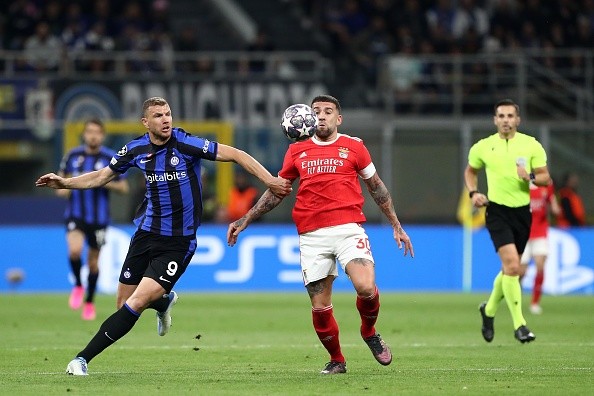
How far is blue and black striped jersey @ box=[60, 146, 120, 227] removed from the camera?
16.9 metres

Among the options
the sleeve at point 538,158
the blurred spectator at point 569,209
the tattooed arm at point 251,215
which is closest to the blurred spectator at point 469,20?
the blurred spectator at point 569,209

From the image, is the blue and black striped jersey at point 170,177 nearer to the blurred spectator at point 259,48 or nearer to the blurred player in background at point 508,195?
the blurred player in background at point 508,195

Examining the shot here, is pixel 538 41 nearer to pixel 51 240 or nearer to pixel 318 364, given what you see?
pixel 51 240

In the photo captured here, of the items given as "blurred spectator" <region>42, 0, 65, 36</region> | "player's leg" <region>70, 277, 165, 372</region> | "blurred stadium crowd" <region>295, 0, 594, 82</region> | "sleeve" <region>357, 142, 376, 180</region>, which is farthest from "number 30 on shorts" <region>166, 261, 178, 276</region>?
"blurred stadium crowd" <region>295, 0, 594, 82</region>

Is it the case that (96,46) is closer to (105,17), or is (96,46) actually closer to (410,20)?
(105,17)

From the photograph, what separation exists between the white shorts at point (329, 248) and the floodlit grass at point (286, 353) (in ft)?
2.82

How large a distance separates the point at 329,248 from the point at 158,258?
4.51ft

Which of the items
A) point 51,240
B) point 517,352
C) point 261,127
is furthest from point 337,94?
point 517,352

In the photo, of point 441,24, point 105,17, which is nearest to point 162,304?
point 105,17

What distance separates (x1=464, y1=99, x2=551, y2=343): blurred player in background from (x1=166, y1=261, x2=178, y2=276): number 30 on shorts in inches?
155

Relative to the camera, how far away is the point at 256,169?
1003 cm

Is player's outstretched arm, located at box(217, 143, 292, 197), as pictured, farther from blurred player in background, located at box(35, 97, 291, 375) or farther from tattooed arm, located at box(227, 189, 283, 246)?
tattooed arm, located at box(227, 189, 283, 246)

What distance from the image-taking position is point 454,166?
82.2ft

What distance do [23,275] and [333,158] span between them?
13.2 meters
